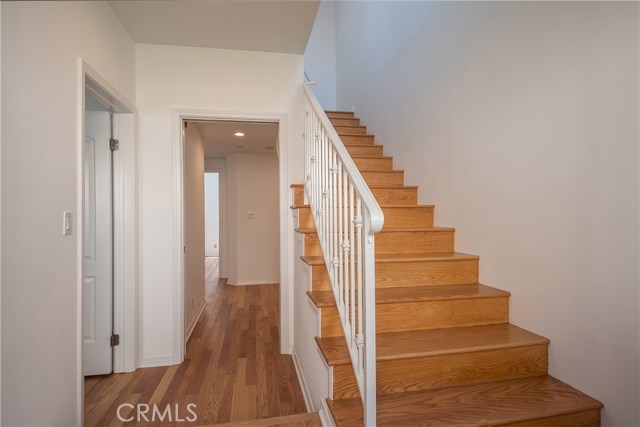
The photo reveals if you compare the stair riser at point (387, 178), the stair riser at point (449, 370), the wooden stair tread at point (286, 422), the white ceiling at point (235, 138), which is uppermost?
the white ceiling at point (235, 138)

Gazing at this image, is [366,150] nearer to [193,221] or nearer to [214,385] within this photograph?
[193,221]

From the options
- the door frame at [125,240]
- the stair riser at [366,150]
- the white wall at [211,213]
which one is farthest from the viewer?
the white wall at [211,213]

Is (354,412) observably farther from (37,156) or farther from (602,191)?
(37,156)

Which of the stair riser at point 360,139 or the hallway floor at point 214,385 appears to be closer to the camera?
the hallway floor at point 214,385

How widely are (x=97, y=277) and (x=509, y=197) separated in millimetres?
2685

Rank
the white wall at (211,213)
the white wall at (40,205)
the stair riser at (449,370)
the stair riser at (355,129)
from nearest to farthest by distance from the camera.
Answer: the white wall at (40,205), the stair riser at (449,370), the stair riser at (355,129), the white wall at (211,213)

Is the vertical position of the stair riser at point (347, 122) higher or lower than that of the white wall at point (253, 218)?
higher

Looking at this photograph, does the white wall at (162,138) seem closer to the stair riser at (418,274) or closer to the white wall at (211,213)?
the stair riser at (418,274)

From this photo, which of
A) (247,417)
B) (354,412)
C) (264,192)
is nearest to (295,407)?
(247,417)

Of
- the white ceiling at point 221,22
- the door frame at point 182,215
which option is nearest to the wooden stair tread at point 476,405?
the door frame at point 182,215

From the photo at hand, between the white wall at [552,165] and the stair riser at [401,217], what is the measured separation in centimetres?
13

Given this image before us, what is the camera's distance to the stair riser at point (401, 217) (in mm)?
2279

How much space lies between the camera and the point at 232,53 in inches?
96.9

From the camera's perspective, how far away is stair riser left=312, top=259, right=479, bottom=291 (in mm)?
1808
